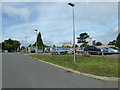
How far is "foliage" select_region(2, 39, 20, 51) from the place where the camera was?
122 metres

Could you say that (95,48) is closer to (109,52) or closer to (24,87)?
(109,52)

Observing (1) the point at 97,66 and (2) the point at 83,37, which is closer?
(1) the point at 97,66

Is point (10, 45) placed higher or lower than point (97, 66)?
higher

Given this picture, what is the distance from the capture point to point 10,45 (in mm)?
124000

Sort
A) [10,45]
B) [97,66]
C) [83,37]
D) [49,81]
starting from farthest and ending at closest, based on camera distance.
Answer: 1. [10,45]
2. [83,37]
3. [97,66]
4. [49,81]

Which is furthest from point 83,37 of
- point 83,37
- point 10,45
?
point 10,45

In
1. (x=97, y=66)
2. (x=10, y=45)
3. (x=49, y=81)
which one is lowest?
(x=49, y=81)

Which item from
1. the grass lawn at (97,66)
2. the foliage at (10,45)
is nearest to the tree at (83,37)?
the foliage at (10,45)

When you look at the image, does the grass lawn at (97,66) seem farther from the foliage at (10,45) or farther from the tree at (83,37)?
the foliage at (10,45)

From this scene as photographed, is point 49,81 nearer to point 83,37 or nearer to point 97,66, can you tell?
point 97,66

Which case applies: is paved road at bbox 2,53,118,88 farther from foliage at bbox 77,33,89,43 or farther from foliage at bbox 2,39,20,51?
foliage at bbox 2,39,20,51

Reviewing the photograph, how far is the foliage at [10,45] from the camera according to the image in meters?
122

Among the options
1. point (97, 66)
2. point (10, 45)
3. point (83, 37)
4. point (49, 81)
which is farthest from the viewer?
point (10, 45)

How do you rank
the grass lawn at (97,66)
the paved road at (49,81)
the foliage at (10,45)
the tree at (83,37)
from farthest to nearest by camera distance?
the foliage at (10,45) < the tree at (83,37) < the grass lawn at (97,66) < the paved road at (49,81)
